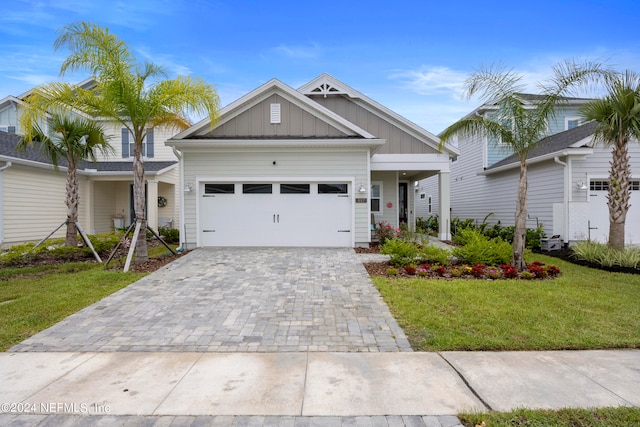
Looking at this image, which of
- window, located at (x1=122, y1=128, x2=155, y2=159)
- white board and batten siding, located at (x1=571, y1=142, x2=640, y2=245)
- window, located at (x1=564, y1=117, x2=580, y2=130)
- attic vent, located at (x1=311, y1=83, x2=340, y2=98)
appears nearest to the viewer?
white board and batten siding, located at (x1=571, y1=142, x2=640, y2=245)

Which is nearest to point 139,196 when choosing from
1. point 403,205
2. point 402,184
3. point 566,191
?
point 403,205

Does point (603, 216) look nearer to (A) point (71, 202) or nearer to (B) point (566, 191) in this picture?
(B) point (566, 191)

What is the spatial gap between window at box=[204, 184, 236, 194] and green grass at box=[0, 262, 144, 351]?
12.9ft

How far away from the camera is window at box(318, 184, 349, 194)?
11570 mm

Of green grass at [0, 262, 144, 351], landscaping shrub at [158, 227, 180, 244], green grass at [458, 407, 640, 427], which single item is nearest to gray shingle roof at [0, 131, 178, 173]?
landscaping shrub at [158, 227, 180, 244]

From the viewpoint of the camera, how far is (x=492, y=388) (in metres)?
3.14

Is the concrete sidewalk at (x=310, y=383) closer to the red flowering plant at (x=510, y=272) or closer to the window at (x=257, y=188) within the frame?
the red flowering plant at (x=510, y=272)

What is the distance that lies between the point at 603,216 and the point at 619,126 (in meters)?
4.06

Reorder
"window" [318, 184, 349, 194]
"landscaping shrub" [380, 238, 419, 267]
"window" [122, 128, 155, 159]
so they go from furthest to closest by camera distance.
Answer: "window" [122, 128, 155, 159]
"window" [318, 184, 349, 194]
"landscaping shrub" [380, 238, 419, 267]

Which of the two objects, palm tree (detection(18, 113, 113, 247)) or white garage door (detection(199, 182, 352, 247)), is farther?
white garage door (detection(199, 182, 352, 247))

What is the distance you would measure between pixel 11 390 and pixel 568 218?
46.5 feet

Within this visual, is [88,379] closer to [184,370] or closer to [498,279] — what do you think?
[184,370]

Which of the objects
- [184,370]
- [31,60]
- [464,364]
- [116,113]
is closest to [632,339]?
[464,364]

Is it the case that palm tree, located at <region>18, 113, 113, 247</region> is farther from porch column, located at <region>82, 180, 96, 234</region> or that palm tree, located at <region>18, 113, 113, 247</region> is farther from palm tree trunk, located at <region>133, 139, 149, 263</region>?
porch column, located at <region>82, 180, 96, 234</region>
